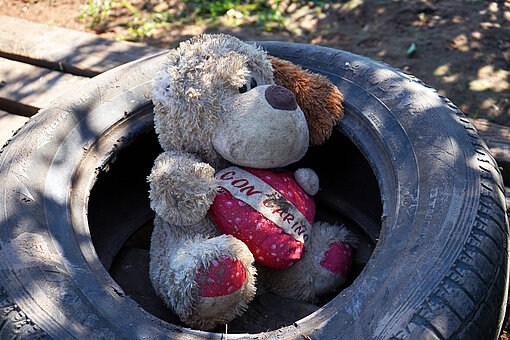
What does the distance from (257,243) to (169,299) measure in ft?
1.14

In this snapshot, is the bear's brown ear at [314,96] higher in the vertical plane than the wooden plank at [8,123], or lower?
higher

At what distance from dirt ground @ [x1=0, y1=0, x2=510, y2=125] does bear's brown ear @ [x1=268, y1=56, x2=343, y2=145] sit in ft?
5.10

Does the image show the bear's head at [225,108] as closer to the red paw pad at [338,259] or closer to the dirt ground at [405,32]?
the red paw pad at [338,259]

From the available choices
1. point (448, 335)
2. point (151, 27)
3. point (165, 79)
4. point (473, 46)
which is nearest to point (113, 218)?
point (165, 79)

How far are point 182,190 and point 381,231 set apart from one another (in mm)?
654

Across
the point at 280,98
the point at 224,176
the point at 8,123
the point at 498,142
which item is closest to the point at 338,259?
the point at 224,176

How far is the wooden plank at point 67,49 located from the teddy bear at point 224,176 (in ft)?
4.09

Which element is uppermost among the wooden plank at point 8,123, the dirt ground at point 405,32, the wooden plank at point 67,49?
the wooden plank at point 67,49

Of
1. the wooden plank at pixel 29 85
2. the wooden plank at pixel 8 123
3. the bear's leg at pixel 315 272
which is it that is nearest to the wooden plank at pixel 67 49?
the wooden plank at pixel 29 85

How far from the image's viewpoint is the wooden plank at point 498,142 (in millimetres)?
2229

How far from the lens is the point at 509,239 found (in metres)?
1.52

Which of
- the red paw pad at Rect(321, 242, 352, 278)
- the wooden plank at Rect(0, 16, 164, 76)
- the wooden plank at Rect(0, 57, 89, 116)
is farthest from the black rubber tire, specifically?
the wooden plank at Rect(0, 16, 164, 76)

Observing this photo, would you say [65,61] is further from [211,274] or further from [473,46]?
[473,46]

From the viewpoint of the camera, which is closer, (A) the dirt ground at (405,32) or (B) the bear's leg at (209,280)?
(B) the bear's leg at (209,280)
